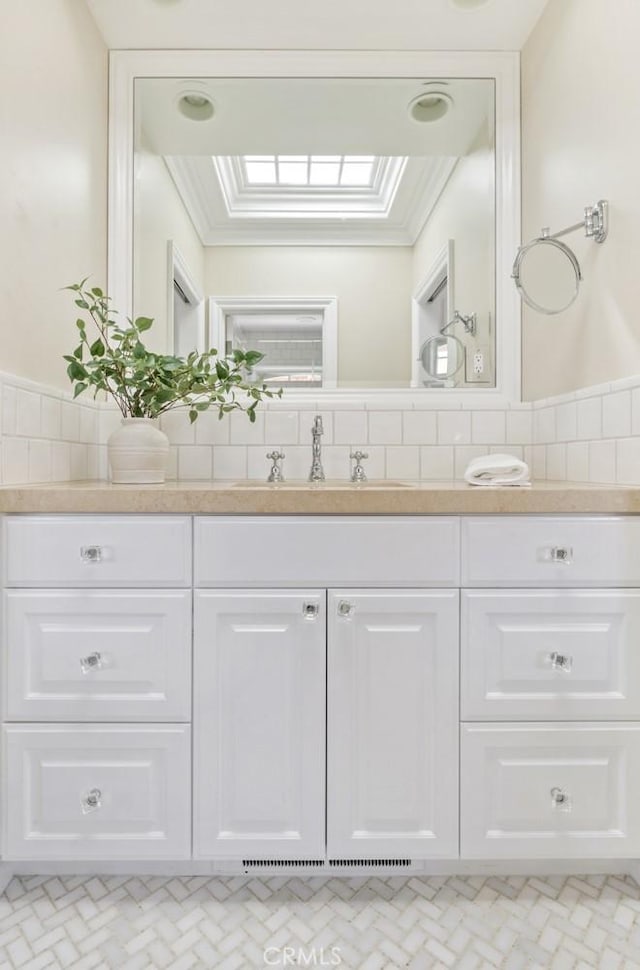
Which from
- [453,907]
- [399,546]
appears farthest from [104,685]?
[453,907]

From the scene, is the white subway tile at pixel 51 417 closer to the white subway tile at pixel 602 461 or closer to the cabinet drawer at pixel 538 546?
the cabinet drawer at pixel 538 546

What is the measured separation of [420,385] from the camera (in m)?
1.80

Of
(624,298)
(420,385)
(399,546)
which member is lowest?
(399,546)

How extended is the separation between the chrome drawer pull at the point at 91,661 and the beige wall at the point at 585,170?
134 cm

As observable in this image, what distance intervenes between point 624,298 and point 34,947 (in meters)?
1.85

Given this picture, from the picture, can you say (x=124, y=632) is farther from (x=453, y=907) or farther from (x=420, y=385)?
(x=420, y=385)

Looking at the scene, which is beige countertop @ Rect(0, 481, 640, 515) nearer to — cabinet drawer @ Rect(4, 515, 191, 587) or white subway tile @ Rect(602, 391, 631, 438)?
cabinet drawer @ Rect(4, 515, 191, 587)

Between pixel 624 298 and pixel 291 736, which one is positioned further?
pixel 624 298

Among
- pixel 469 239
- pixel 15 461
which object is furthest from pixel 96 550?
pixel 469 239

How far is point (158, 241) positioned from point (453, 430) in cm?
115

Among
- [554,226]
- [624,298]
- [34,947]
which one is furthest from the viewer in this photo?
[554,226]

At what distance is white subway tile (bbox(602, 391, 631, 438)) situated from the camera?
1284 mm
